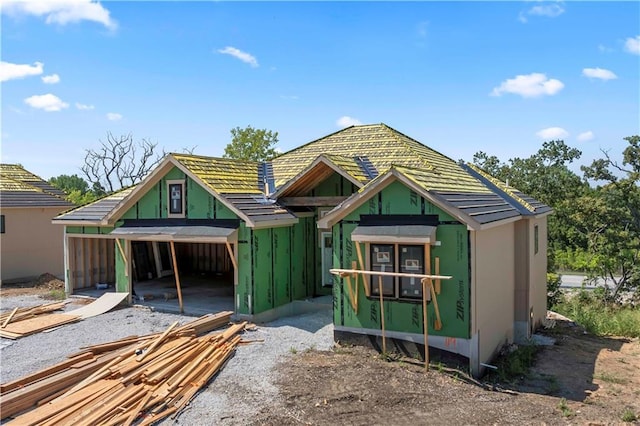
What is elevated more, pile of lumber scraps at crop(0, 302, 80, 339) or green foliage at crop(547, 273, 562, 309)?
pile of lumber scraps at crop(0, 302, 80, 339)

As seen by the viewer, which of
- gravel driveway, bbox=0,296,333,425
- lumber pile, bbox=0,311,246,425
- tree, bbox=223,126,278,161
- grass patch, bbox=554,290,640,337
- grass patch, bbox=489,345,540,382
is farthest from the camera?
tree, bbox=223,126,278,161

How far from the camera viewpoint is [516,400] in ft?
31.0

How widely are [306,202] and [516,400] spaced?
8.45 metres

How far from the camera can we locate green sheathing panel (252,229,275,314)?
46.3ft

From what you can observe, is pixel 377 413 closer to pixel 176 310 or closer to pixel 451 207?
pixel 451 207

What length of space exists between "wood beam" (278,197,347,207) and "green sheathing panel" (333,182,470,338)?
11.3 ft

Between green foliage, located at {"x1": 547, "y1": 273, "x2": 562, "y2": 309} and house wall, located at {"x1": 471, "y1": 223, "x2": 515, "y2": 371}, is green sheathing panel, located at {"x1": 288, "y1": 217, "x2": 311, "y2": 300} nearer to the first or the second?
house wall, located at {"x1": 471, "y1": 223, "x2": 515, "y2": 371}

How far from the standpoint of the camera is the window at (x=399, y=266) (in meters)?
11.1

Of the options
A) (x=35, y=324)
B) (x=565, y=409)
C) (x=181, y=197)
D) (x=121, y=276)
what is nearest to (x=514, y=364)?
(x=565, y=409)

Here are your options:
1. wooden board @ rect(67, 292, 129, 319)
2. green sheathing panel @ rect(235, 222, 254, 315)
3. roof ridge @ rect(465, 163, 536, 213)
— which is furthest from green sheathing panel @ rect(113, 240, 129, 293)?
roof ridge @ rect(465, 163, 536, 213)

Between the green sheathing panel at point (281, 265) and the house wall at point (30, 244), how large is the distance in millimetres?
14133

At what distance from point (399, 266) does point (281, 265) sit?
4920mm

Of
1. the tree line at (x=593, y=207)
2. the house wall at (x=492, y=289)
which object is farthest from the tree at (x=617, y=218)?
the house wall at (x=492, y=289)

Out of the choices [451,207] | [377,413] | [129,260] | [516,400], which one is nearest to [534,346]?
[516,400]
